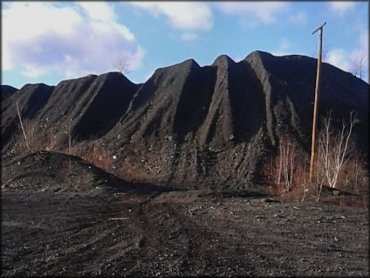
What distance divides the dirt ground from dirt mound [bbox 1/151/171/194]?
3804mm

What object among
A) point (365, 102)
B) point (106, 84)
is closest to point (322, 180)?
point (365, 102)

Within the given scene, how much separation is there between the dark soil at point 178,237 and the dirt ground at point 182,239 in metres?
0.01

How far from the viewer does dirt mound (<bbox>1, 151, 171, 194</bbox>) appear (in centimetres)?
1839

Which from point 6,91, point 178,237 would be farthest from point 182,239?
point 6,91

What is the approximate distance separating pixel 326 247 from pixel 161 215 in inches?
182

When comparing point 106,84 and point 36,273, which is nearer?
point 36,273

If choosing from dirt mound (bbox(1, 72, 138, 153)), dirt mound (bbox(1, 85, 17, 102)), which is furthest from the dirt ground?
dirt mound (bbox(1, 85, 17, 102))

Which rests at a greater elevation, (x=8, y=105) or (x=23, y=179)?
(x=8, y=105)

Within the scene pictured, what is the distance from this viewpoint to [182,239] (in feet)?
30.3

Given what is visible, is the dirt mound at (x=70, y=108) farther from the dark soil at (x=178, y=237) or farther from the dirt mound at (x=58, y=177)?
the dark soil at (x=178, y=237)

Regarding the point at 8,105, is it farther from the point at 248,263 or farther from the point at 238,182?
the point at 248,263

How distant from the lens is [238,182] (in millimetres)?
22594

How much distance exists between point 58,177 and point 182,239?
1162 centimetres

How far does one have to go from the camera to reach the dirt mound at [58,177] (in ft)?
60.3
